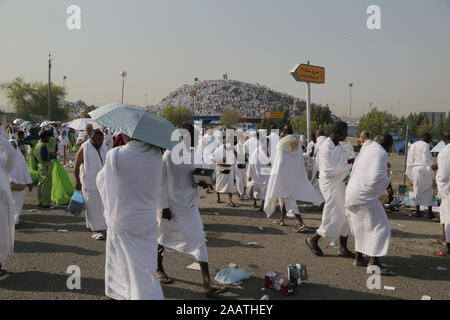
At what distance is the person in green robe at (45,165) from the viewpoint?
8.55 meters

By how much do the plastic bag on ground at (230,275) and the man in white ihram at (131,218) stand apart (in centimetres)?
151

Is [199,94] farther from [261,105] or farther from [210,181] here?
[210,181]

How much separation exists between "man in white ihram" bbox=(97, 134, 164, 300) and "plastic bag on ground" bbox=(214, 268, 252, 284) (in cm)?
151

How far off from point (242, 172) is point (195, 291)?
21.6 feet

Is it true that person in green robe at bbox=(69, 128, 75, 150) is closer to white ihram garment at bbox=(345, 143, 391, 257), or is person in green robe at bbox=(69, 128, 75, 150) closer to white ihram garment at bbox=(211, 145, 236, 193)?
white ihram garment at bbox=(211, 145, 236, 193)

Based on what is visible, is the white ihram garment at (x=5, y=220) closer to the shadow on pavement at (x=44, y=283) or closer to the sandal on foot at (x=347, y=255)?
the shadow on pavement at (x=44, y=283)

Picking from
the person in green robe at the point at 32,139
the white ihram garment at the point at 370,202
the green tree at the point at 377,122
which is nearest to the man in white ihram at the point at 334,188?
the white ihram garment at the point at 370,202

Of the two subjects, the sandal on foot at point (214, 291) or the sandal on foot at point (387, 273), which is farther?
the sandal on foot at point (387, 273)

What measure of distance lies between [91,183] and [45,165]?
3.05 metres

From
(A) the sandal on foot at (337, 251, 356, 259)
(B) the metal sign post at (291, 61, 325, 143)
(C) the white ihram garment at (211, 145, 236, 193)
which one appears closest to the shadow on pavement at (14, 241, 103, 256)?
(A) the sandal on foot at (337, 251, 356, 259)

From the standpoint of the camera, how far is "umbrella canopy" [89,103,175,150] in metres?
3.14

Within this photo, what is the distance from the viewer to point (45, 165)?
8.84m

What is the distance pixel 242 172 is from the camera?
35.6ft
